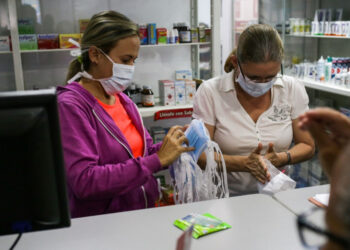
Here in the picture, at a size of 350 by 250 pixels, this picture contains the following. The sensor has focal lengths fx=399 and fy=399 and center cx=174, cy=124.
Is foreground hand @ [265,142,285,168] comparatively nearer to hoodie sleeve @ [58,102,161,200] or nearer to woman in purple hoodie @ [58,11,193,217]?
woman in purple hoodie @ [58,11,193,217]

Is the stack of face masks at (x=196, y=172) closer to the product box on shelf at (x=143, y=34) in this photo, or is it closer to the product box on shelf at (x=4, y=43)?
the product box on shelf at (x=143, y=34)

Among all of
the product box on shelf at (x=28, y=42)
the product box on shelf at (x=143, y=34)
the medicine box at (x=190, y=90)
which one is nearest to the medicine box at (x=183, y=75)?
the medicine box at (x=190, y=90)

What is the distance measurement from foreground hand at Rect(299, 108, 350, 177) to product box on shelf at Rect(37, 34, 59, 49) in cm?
302

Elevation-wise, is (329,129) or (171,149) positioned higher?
(329,129)

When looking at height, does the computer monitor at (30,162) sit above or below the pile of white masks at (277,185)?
above

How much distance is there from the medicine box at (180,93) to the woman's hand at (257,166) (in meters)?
1.87

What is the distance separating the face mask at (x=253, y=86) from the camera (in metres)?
1.97

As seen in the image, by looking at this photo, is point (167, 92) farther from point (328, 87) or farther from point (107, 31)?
point (107, 31)

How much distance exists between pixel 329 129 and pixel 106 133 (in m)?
1.01

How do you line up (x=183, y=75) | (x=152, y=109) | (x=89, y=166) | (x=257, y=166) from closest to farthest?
1. (x=89, y=166)
2. (x=257, y=166)
3. (x=152, y=109)
4. (x=183, y=75)

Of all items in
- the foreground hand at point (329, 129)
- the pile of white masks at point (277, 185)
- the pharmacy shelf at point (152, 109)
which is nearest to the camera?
the foreground hand at point (329, 129)

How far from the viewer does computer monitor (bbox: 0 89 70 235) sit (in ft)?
2.71

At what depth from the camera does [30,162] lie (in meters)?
0.84

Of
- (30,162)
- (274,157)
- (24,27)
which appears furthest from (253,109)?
(24,27)
